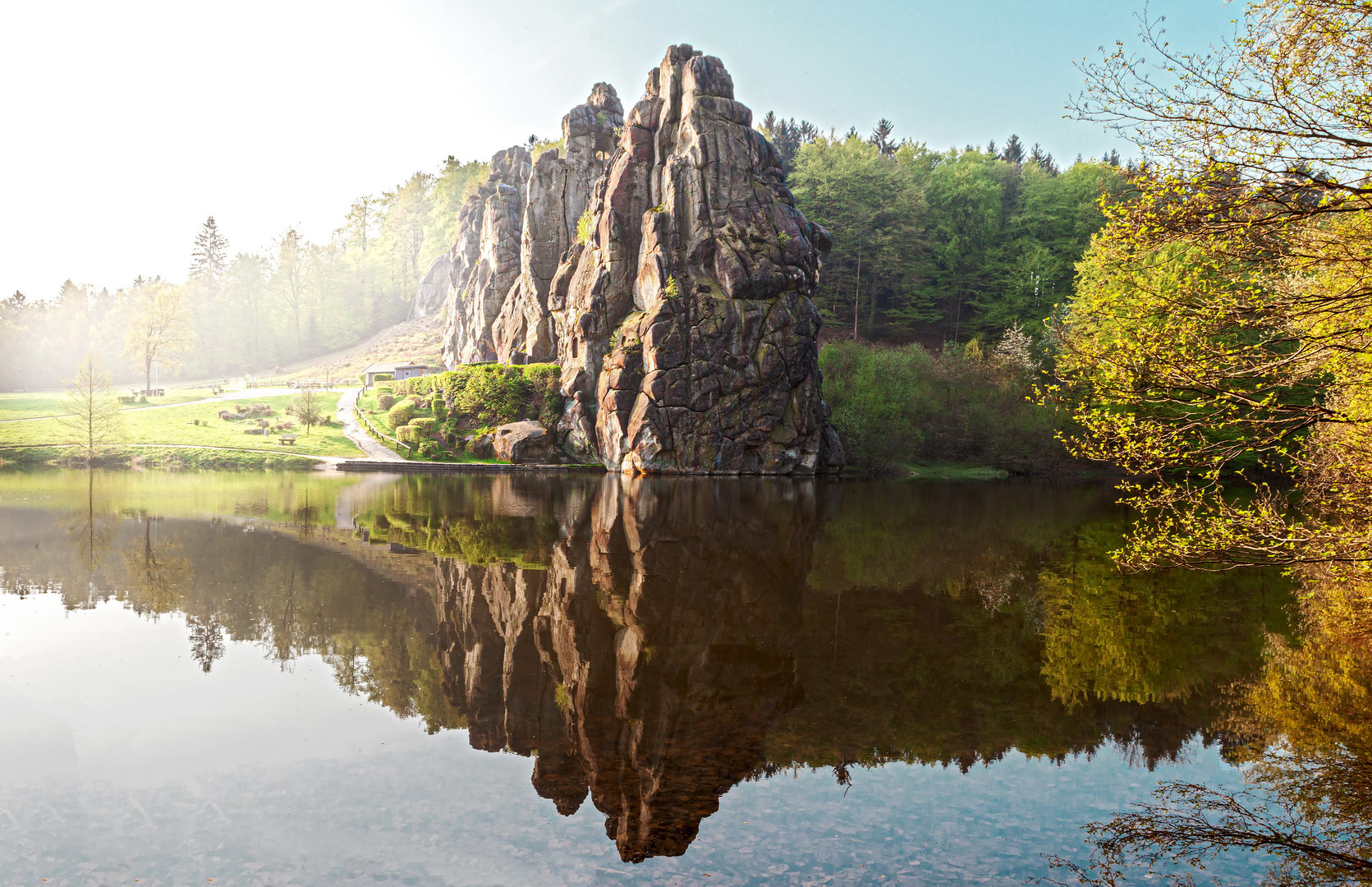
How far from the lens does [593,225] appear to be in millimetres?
67375

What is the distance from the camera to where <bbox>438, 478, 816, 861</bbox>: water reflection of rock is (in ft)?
31.1

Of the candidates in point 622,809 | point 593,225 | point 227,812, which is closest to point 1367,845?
point 622,809

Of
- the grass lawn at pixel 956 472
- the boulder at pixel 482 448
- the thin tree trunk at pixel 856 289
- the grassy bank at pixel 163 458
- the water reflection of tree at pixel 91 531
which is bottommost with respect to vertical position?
the water reflection of tree at pixel 91 531

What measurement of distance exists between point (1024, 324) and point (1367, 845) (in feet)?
266

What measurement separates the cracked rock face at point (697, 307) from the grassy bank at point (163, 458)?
2198 cm

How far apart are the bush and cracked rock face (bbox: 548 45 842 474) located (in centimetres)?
1440

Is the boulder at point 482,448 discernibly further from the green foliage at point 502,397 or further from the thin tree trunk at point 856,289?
the thin tree trunk at point 856,289

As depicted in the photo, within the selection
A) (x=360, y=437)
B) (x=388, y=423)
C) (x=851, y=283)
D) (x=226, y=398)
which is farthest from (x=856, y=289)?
(x=226, y=398)

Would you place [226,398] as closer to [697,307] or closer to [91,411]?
[91,411]

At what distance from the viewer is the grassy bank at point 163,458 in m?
53.9

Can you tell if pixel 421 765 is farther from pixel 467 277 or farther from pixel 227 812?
pixel 467 277

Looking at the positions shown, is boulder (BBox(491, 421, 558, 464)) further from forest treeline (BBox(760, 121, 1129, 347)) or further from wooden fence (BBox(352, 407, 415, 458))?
forest treeline (BBox(760, 121, 1129, 347))

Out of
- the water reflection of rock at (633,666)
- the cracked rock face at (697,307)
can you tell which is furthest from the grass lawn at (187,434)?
the water reflection of rock at (633,666)

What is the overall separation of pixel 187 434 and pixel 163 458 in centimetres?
718
